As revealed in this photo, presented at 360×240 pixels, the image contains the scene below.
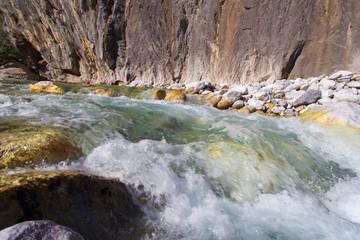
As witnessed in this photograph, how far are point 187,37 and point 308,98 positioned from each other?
12.0m

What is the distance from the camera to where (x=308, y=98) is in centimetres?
567

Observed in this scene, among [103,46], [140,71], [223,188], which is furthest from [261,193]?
[103,46]

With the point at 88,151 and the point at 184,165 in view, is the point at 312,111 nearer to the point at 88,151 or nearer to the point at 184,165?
the point at 184,165

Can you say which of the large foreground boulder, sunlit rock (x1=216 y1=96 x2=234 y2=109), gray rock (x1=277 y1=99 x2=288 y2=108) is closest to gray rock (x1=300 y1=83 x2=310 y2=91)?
gray rock (x1=277 y1=99 x2=288 y2=108)

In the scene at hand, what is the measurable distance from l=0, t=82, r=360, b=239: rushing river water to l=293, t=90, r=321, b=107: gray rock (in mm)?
2350

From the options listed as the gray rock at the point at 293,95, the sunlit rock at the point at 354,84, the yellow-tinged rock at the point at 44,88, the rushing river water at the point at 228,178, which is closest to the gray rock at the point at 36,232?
the rushing river water at the point at 228,178

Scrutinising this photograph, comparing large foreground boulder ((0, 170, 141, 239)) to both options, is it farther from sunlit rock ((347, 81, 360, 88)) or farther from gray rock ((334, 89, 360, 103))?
sunlit rock ((347, 81, 360, 88))

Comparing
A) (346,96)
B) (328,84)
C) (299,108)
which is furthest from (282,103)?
(328,84)

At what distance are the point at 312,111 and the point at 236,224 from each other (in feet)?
15.8

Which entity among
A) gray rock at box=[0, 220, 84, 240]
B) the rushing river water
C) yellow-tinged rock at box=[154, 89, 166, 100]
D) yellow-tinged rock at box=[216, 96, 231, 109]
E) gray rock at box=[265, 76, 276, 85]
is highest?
gray rock at box=[265, 76, 276, 85]

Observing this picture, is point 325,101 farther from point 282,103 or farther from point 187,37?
point 187,37

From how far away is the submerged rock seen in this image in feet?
5.00

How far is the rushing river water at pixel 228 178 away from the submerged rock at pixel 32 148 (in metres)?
0.14

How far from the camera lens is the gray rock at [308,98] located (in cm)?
561
